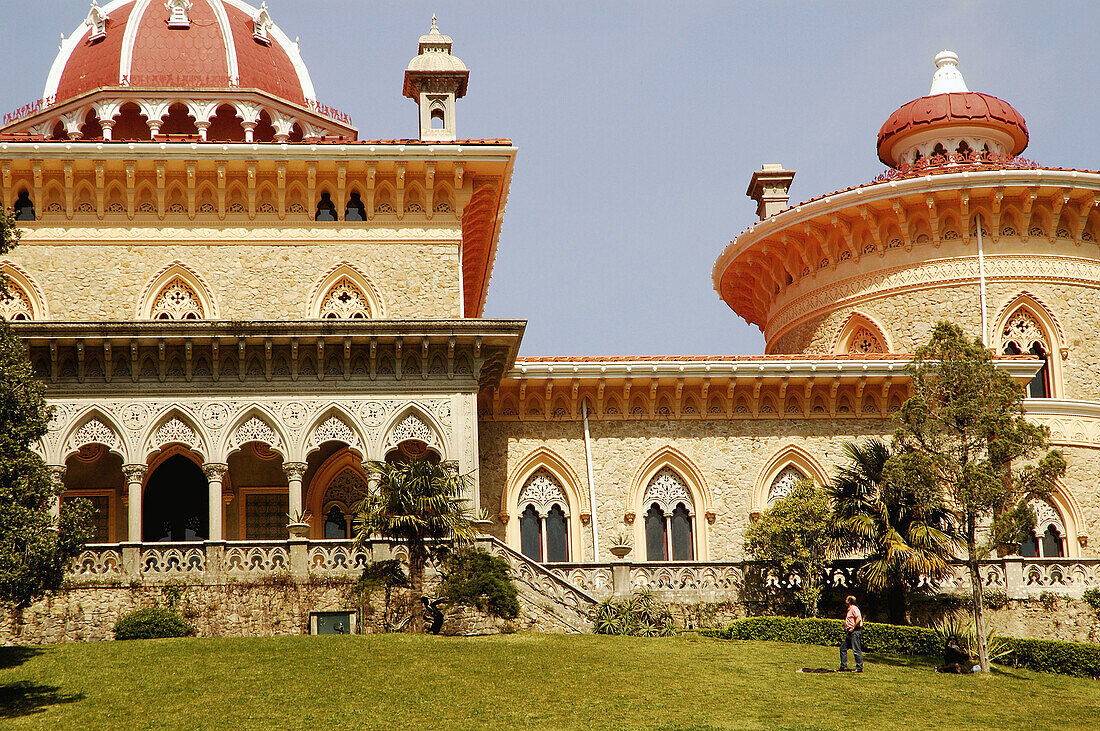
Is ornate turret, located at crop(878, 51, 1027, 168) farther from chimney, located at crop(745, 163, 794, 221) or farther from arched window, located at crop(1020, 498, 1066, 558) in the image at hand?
arched window, located at crop(1020, 498, 1066, 558)

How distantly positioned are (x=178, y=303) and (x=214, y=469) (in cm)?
496

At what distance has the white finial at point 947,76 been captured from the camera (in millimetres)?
37406

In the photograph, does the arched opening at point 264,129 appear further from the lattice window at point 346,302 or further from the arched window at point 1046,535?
the arched window at point 1046,535

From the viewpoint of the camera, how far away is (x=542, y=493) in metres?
30.0

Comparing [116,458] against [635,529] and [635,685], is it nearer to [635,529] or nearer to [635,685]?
[635,529]

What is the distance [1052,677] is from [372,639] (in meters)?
11.4

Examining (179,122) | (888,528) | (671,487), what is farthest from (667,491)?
(179,122)

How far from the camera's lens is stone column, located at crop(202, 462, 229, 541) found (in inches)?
993

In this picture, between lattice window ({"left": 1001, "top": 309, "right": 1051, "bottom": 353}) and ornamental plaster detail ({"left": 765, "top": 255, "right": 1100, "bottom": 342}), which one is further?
ornamental plaster detail ({"left": 765, "top": 255, "right": 1100, "bottom": 342})

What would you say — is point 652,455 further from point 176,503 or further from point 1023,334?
point 176,503

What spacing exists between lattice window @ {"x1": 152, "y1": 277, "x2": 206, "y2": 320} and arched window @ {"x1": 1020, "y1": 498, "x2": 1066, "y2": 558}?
1870 centimetres

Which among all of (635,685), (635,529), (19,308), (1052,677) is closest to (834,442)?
(635,529)

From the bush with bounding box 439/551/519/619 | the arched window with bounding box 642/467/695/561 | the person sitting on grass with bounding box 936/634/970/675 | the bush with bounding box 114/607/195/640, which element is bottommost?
the person sitting on grass with bounding box 936/634/970/675

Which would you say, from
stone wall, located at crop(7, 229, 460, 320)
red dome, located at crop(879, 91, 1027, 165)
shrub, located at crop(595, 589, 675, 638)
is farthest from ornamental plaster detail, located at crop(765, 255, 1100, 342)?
shrub, located at crop(595, 589, 675, 638)
